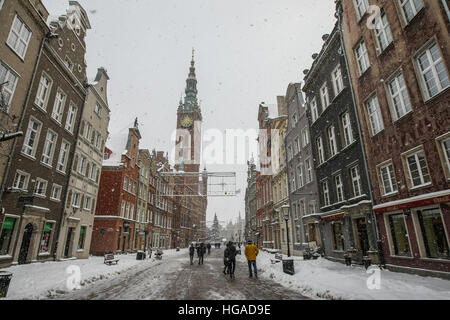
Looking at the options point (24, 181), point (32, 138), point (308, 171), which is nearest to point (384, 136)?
point (308, 171)

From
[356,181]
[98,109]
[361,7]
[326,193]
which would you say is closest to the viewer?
[361,7]

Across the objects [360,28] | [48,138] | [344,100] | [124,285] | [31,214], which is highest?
[360,28]

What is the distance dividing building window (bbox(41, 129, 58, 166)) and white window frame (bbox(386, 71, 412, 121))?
Result: 2213 centimetres

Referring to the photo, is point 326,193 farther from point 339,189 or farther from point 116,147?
point 116,147

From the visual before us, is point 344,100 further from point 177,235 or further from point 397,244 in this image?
point 177,235

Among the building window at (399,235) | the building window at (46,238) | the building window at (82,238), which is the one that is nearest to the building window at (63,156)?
the building window at (46,238)

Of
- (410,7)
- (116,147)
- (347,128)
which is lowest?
(347,128)

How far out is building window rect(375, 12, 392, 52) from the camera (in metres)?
12.5

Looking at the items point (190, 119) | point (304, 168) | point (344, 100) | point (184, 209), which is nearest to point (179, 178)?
point (184, 209)

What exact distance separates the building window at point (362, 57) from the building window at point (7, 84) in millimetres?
20030

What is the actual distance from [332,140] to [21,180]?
2142cm

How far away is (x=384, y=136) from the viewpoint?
1254 centimetres

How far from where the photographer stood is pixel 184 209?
70312mm
